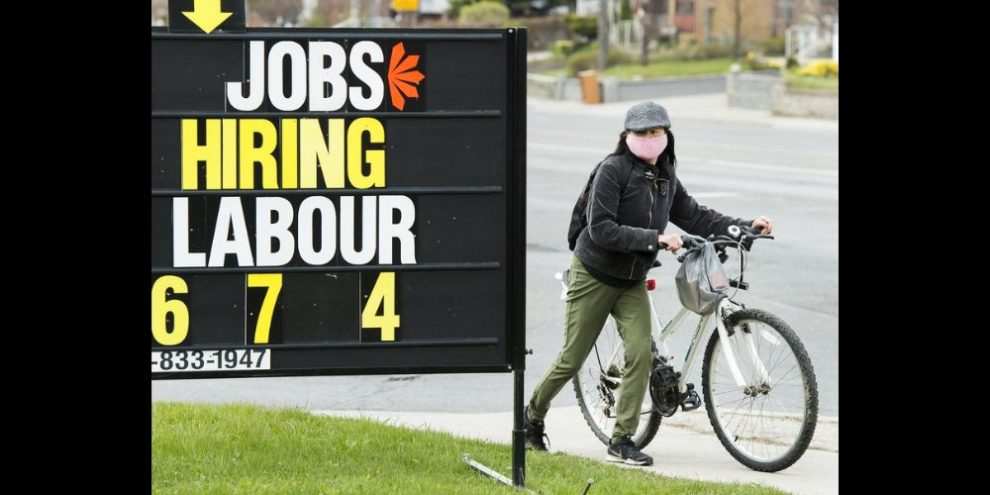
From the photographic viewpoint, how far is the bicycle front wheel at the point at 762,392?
6773 millimetres

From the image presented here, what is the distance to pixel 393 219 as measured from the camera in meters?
6.16

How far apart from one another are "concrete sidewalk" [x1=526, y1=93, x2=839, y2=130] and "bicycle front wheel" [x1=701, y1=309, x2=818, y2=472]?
89.8 feet

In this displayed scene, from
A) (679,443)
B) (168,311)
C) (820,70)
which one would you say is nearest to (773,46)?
(820,70)

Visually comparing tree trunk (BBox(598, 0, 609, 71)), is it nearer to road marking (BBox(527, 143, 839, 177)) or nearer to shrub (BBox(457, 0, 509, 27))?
shrub (BBox(457, 0, 509, 27))

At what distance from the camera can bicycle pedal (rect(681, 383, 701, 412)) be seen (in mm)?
7293

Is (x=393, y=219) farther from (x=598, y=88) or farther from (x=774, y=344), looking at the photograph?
(x=598, y=88)

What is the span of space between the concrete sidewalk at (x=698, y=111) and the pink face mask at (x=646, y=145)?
27859mm

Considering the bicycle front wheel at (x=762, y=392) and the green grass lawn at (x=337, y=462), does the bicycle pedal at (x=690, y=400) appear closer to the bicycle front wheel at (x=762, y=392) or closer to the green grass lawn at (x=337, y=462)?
the bicycle front wheel at (x=762, y=392)

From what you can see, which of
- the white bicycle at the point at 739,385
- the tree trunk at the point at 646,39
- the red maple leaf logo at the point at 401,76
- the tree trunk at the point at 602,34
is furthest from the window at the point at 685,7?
the red maple leaf logo at the point at 401,76

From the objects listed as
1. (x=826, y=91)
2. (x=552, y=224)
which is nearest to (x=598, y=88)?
(x=826, y=91)

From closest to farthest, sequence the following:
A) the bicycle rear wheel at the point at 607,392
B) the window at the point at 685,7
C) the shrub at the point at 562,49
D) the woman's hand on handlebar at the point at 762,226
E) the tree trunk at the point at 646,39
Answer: the woman's hand on handlebar at the point at 762,226
the bicycle rear wheel at the point at 607,392
the tree trunk at the point at 646,39
the shrub at the point at 562,49
the window at the point at 685,7

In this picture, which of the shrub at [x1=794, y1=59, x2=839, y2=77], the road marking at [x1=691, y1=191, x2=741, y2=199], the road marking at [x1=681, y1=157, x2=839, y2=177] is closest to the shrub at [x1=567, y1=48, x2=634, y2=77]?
the shrub at [x1=794, y1=59, x2=839, y2=77]

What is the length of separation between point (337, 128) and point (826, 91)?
31240mm

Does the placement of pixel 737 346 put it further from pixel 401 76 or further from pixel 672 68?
pixel 672 68
